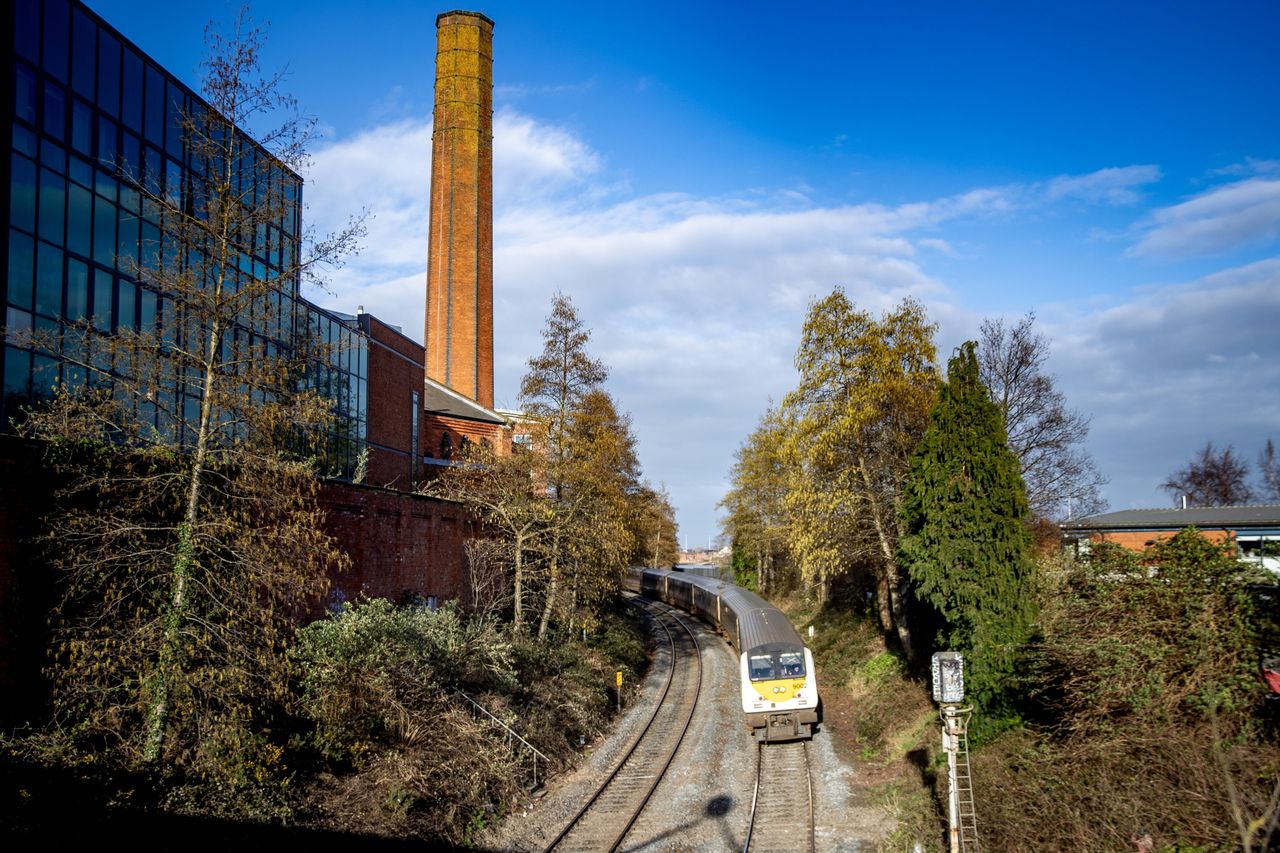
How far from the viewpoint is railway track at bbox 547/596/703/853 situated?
1320cm

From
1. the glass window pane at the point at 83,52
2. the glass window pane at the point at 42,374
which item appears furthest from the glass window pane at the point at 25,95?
the glass window pane at the point at 42,374

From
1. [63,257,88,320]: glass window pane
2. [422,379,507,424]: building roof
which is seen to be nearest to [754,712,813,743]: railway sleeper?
[63,257,88,320]: glass window pane

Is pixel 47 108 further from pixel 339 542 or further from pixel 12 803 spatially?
pixel 12 803

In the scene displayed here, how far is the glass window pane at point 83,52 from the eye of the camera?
1662 centimetres

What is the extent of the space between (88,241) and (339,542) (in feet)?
25.2

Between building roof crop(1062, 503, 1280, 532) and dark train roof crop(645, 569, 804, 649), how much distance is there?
11383 mm

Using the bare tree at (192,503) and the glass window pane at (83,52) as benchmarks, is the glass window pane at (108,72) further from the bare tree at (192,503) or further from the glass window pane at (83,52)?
the bare tree at (192,503)

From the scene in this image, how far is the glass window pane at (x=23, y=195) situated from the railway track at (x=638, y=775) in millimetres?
14276

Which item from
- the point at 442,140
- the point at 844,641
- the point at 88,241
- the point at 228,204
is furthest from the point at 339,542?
the point at 442,140

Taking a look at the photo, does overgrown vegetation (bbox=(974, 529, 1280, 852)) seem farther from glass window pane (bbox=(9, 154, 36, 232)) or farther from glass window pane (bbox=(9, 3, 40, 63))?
glass window pane (bbox=(9, 3, 40, 63))

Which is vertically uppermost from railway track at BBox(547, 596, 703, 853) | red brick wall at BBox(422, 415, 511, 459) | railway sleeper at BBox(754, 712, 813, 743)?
red brick wall at BBox(422, 415, 511, 459)

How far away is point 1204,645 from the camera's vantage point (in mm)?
10203

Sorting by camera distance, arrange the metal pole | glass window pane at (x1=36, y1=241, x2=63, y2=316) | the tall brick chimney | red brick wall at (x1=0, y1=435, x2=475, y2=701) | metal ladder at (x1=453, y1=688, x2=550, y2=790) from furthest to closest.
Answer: the tall brick chimney, metal ladder at (x1=453, y1=688, x2=550, y2=790), glass window pane at (x1=36, y1=241, x2=63, y2=316), the metal pole, red brick wall at (x1=0, y1=435, x2=475, y2=701)

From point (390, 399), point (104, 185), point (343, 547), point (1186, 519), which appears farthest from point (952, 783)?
point (1186, 519)
